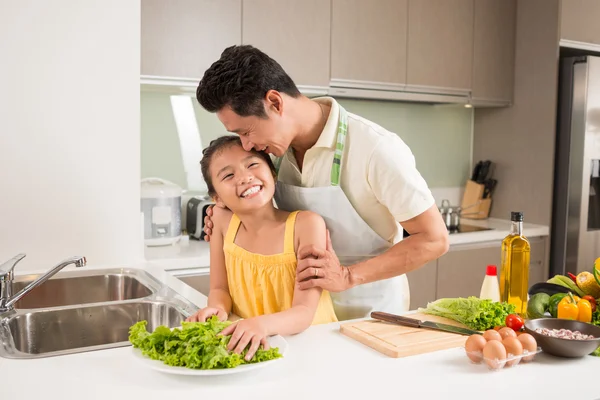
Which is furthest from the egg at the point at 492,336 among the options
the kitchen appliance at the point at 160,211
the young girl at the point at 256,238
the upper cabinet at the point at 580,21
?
the upper cabinet at the point at 580,21

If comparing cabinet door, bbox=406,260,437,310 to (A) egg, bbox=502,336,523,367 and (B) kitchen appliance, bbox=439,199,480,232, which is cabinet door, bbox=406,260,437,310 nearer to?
(B) kitchen appliance, bbox=439,199,480,232

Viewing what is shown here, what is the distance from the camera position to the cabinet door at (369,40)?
10.0ft

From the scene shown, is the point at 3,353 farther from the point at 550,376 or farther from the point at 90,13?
the point at 90,13

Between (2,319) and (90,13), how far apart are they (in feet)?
3.57

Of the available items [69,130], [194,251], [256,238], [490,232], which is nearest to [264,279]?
[256,238]

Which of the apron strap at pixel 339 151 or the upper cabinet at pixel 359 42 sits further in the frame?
the upper cabinet at pixel 359 42

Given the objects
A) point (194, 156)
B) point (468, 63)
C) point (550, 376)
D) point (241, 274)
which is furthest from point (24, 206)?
point (468, 63)

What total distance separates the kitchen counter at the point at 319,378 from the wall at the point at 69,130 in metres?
0.98

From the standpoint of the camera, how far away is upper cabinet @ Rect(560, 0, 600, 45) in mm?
3393

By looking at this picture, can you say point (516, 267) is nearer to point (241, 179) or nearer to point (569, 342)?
point (569, 342)

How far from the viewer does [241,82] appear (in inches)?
55.3

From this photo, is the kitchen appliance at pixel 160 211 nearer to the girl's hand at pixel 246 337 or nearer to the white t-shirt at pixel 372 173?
the white t-shirt at pixel 372 173

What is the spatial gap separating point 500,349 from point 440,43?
2.60m

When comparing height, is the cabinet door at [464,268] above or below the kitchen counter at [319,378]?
below
